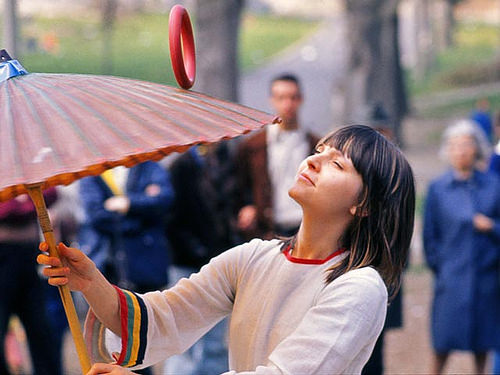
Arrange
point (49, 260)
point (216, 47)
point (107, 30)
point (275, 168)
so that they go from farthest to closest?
point (107, 30) < point (216, 47) < point (275, 168) < point (49, 260)

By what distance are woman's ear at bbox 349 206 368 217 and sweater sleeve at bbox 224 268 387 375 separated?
0.68ft

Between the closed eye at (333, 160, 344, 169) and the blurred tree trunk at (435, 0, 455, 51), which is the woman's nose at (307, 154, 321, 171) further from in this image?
the blurred tree trunk at (435, 0, 455, 51)

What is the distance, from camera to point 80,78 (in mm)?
2545

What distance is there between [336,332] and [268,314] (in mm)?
249

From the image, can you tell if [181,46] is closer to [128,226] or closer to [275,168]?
[275,168]

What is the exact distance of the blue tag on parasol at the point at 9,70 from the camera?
2496 millimetres

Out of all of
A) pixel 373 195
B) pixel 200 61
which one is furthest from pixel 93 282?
pixel 200 61

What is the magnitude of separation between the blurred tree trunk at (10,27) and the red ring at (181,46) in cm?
501

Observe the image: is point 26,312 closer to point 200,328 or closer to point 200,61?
point 200,328

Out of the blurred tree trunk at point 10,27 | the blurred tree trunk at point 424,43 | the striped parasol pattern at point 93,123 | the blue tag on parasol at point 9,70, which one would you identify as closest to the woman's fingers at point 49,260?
the striped parasol pattern at point 93,123

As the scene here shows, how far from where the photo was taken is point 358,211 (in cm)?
262

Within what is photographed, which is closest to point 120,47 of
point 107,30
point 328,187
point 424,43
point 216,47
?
point 107,30

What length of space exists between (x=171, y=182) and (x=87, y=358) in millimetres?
3532

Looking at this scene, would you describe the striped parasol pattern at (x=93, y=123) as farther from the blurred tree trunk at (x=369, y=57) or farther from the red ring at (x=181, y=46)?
the blurred tree trunk at (x=369, y=57)
